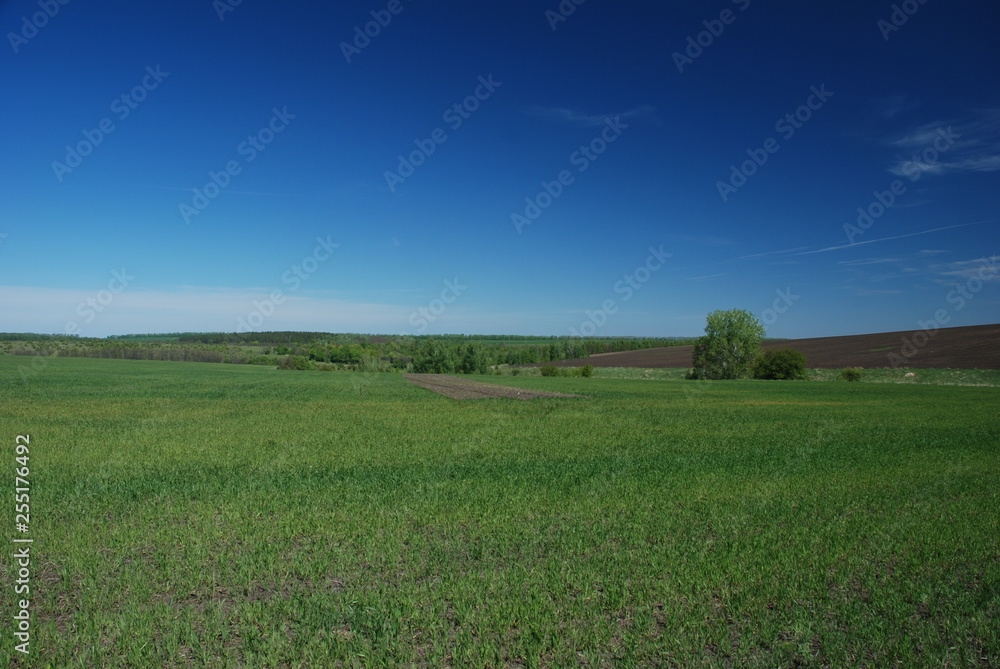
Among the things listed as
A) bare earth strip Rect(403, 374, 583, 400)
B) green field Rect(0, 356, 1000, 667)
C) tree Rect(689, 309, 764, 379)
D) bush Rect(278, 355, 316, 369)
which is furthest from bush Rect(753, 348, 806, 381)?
bush Rect(278, 355, 316, 369)

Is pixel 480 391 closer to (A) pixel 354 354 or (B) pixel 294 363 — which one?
(B) pixel 294 363

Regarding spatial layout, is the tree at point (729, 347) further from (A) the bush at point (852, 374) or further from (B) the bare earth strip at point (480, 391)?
(B) the bare earth strip at point (480, 391)

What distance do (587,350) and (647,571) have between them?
12973 cm

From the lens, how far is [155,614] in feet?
18.5

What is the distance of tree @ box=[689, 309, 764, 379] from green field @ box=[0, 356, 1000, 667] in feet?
212

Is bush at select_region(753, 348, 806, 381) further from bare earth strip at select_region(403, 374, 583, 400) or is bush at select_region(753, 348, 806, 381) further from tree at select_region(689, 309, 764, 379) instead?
bare earth strip at select_region(403, 374, 583, 400)

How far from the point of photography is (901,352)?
2970 inches

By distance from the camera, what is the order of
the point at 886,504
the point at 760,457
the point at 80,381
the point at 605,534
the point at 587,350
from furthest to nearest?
the point at 587,350
the point at 80,381
the point at 760,457
the point at 886,504
the point at 605,534

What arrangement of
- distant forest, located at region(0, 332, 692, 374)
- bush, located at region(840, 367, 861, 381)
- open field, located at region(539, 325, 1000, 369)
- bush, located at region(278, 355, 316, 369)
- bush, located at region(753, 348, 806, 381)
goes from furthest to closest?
distant forest, located at region(0, 332, 692, 374)
bush, located at region(278, 355, 316, 369)
bush, located at region(753, 348, 806, 381)
bush, located at region(840, 367, 861, 381)
open field, located at region(539, 325, 1000, 369)

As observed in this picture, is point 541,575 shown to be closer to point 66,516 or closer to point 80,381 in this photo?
point 66,516

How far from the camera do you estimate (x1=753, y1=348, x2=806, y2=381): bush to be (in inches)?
2815

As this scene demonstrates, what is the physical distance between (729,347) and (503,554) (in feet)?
261

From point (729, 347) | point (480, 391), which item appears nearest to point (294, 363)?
point (480, 391)

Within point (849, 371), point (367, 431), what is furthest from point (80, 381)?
point (849, 371)
